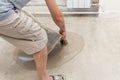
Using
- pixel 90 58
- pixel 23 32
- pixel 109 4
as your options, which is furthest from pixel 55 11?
pixel 109 4

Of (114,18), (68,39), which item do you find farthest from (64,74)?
(114,18)

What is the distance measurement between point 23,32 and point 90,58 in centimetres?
82

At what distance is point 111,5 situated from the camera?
2.68 metres

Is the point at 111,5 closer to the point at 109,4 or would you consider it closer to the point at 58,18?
the point at 109,4

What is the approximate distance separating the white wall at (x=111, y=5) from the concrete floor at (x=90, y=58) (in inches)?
8.3

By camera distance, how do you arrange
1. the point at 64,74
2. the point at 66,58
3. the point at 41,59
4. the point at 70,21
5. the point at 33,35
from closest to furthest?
the point at 33,35 → the point at 41,59 → the point at 64,74 → the point at 66,58 → the point at 70,21

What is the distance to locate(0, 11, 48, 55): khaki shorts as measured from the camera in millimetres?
1345

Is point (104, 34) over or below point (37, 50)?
below

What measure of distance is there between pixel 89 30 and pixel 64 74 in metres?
0.83

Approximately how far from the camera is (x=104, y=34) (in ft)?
7.61

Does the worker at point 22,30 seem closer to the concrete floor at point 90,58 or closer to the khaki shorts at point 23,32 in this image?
the khaki shorts at point 23,32

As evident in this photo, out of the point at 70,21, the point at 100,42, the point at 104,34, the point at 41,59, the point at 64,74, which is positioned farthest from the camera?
the point at 70,21

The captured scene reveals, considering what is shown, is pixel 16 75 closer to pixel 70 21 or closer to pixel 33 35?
pixel 33 35

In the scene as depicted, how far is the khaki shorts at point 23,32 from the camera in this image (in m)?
1.34
